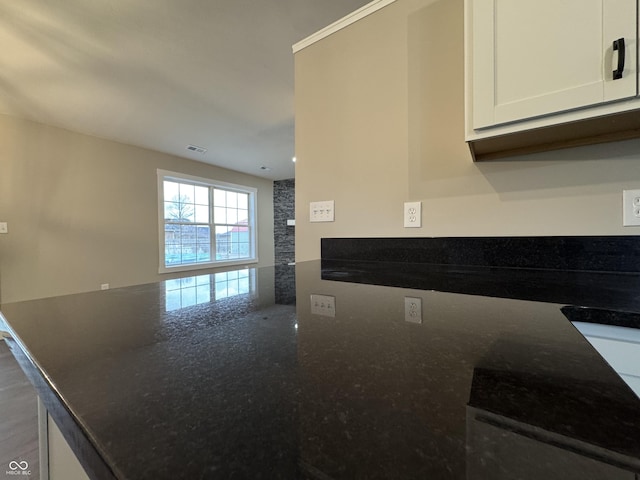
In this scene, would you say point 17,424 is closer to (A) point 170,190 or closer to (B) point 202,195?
(A) point 170,190

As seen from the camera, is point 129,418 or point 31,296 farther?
point 31,296

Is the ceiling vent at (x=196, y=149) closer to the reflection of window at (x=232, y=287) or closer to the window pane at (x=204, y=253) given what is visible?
the window pane at (x=204, y=253)

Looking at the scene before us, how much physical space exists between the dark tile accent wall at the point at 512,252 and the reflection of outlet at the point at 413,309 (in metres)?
0.66

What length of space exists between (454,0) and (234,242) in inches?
199

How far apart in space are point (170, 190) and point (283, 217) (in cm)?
248

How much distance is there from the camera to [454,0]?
125 centimetres

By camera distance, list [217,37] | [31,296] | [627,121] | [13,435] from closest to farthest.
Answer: [627,121] < [13,435] < [217,37] < [31,296]

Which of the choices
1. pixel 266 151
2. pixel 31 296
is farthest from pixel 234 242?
pixel 31 296

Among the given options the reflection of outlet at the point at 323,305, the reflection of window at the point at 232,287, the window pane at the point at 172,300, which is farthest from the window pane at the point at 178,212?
the reflection of outlet at the point at 323,305

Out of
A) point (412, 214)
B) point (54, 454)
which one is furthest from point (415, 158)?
point (54, 454)

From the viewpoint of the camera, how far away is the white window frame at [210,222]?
4246 millimetres

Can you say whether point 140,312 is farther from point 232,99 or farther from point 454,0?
point 232,99

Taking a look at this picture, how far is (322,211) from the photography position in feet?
5.47

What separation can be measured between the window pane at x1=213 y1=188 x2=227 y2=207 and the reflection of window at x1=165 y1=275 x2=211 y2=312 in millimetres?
4396
